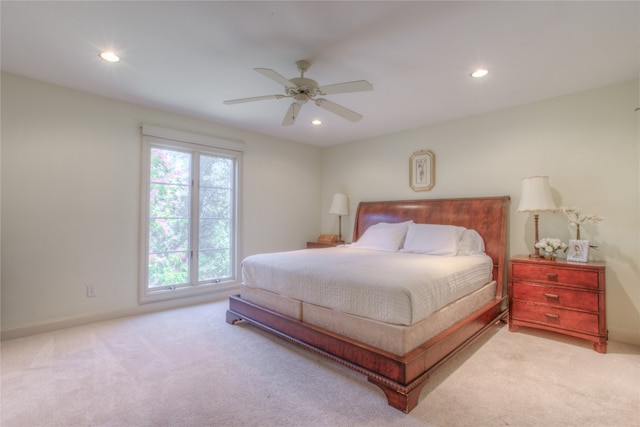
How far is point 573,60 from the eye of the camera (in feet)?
8.09

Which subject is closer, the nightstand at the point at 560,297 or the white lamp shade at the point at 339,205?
the nightstand at the point at 560,297

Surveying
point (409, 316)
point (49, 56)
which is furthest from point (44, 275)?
point (409, 316)

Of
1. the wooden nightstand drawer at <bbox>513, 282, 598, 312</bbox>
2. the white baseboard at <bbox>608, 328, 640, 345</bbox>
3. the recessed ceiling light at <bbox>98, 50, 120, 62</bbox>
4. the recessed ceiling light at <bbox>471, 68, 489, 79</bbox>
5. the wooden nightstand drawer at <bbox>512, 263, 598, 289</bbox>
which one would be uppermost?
the recessed ceiling light at <bbox>98, 50, 120, 62</bbox>

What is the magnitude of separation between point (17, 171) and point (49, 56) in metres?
1.16

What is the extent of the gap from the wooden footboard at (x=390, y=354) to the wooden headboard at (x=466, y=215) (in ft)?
2.69

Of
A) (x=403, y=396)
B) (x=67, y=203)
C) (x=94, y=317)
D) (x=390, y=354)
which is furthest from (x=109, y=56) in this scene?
(x=403, y=396)

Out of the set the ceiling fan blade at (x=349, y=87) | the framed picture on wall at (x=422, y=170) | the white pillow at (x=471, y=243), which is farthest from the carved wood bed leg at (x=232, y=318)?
the framed picture on wall at (x=422, y=170)

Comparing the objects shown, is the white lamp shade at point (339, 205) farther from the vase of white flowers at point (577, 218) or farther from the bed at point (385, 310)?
the vase of white flowers at point (577, 218)

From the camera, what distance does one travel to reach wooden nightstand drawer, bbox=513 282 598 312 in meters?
2.59

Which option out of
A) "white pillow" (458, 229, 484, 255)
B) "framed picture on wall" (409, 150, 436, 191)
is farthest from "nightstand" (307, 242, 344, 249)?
"white pillow" (458, 229, 484, 255)

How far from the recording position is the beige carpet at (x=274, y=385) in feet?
→ 5.62

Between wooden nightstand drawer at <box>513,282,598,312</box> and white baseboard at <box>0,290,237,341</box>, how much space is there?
3655 millimetres

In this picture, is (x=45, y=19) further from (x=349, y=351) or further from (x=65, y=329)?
(x=349, y=351)

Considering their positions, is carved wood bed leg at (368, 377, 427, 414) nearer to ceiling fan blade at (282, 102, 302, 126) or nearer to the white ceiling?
ceiling fan blade at (282, 102, 302, 126)
